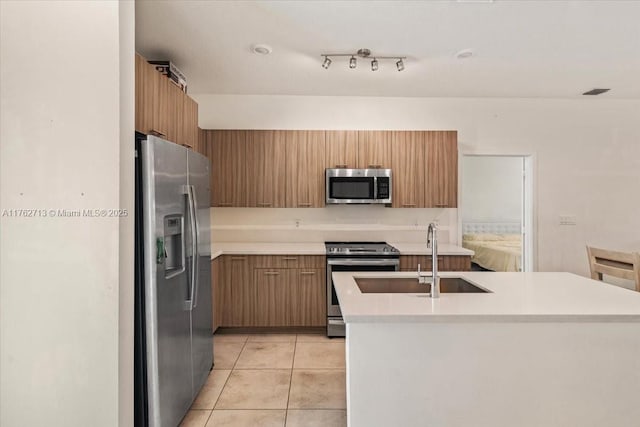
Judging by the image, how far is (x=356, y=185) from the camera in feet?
13.1

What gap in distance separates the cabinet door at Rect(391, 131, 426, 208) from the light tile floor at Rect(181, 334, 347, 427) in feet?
5.52

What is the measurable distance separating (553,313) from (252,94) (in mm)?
3718

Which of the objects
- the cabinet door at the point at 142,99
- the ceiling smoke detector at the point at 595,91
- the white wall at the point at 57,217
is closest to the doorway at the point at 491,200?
the ceiling smoke detector at the point at 595,91

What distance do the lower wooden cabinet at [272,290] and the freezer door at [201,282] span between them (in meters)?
0.88

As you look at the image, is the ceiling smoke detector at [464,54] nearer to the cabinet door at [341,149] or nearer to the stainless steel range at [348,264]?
the cabinet door at [341,149]

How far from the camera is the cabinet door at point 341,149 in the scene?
13.2 feet

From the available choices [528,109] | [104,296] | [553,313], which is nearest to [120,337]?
[104,296]

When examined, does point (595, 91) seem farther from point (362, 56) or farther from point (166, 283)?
point (166, 283)

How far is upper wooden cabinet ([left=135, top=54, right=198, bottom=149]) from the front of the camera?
2.15 m

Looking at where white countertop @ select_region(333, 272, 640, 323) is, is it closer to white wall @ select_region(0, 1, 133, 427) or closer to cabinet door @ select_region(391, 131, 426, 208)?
white wall @ select_region(0, 1, 133, 427)

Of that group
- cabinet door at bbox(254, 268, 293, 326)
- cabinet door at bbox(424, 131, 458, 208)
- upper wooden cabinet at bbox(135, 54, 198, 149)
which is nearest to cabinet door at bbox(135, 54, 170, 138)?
upper wooden cabinet at bbox(135, 54, 198, 149)

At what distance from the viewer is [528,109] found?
445 cm

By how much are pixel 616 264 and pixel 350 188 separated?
2332 millimetres

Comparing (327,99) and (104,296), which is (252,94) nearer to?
(327,99)
